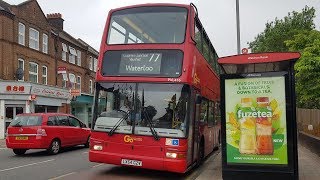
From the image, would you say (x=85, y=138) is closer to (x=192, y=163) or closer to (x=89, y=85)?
(x=192, y=163)

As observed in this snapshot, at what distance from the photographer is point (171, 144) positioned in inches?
403

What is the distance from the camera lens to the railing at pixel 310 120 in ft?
64.8

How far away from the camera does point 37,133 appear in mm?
16250

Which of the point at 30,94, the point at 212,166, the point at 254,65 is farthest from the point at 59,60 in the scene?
the point at 254,65

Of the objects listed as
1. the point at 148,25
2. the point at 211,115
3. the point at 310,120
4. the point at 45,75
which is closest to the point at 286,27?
the point at 310,120

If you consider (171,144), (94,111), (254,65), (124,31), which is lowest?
(171,144)

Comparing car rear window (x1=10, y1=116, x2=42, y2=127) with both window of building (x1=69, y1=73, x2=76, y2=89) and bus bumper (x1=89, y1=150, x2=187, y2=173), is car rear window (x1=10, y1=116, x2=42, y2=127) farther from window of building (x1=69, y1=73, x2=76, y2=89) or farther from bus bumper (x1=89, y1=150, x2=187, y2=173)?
window of building (x1=69, y1=73, x2=76, y2=89)

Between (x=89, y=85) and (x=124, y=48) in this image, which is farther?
(x=89, y=85)

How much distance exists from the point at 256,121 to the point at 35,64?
2601 cm

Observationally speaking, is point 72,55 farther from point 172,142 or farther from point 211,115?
point 172,142

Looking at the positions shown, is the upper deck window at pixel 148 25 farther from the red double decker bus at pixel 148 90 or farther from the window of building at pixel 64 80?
the window of building at pixel 64 80

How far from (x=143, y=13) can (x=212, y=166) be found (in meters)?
5.13

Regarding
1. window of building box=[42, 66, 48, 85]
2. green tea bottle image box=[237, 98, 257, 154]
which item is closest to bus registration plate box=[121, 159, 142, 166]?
green tea bottle image box=[237, 98, 257, 154]

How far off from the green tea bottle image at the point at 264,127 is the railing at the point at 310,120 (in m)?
9.66
